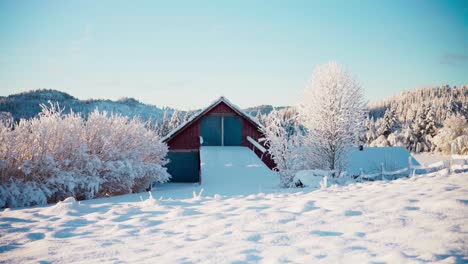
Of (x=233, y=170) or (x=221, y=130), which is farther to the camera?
(x=221, y=130)

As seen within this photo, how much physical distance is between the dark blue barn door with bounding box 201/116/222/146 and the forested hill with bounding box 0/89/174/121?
59628 millimetres

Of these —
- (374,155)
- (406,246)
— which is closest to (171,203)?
(406,246)

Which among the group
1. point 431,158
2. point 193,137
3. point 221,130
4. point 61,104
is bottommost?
point 431,158

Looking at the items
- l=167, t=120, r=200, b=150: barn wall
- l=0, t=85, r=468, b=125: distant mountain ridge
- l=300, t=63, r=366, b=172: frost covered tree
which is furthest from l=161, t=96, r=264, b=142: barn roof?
l=0, t=85, r=468, b=125: distant mountain ridge

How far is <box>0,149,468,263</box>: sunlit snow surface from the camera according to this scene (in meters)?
4.18

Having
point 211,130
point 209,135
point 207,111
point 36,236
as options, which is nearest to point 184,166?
point 209,135

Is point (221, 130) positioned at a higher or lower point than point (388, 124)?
lower

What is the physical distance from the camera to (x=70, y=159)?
479 inches

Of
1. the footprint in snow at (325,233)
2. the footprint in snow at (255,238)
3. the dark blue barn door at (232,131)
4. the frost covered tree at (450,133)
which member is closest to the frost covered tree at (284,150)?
the dark blue barn door at (232,131)

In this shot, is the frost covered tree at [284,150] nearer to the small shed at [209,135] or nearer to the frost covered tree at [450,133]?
the small shed at [209,135]

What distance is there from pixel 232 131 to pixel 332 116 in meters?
9.23

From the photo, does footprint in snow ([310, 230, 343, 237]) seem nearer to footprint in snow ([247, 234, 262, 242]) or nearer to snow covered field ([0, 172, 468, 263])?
snow covered field ([0, 172, 468, 263])

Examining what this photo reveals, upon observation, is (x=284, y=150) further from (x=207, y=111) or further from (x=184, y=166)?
(x=184, y=166)

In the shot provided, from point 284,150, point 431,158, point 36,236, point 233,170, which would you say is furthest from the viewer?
point 431,158
